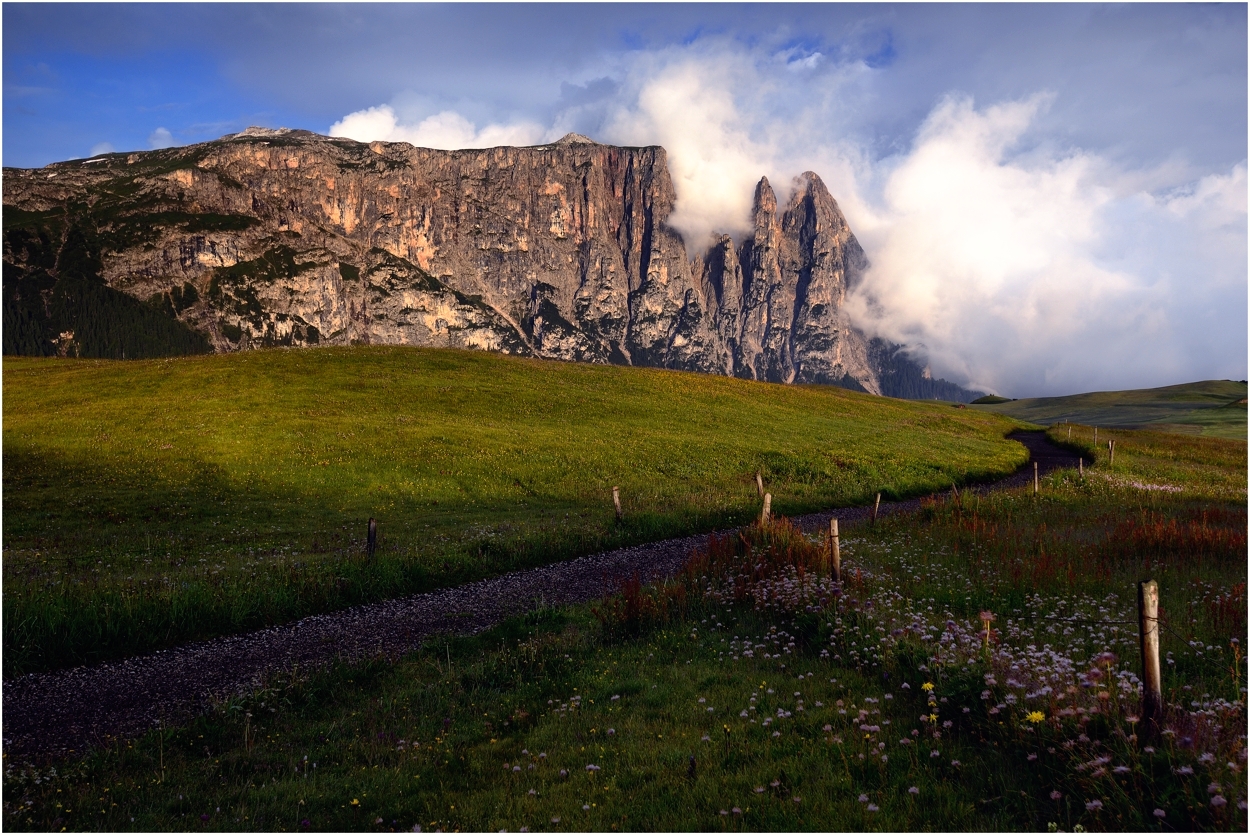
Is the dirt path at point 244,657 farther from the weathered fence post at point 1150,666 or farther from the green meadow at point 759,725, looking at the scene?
the weathered fence post at point 1150,666

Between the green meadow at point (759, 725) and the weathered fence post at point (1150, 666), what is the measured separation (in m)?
0.14

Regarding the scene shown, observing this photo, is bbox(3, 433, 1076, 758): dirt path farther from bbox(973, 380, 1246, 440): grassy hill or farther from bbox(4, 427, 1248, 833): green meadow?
bbox(973, 380, 1246, 440): grassy hill

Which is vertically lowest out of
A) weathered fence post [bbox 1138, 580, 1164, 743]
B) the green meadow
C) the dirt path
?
the dirt path

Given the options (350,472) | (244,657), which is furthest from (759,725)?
(350,472)

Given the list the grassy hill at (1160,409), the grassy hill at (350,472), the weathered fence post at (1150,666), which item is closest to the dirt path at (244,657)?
the grassy hill at (350,472)

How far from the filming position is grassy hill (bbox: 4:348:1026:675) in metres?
19.3

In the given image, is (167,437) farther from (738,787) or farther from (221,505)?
(738,787)

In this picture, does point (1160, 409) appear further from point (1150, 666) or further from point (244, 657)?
point (244, 657)

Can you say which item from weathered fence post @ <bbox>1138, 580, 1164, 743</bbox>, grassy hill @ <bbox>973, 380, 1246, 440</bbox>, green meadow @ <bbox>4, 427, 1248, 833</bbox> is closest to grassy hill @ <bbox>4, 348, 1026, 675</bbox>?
green meadow @ <bbox>4, 427, 1248, 833</bbox>

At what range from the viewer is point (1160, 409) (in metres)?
139

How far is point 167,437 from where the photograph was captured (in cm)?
4531

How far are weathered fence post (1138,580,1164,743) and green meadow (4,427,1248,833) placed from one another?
0.14 m

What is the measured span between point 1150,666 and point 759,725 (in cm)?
490

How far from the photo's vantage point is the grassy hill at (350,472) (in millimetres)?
19297
